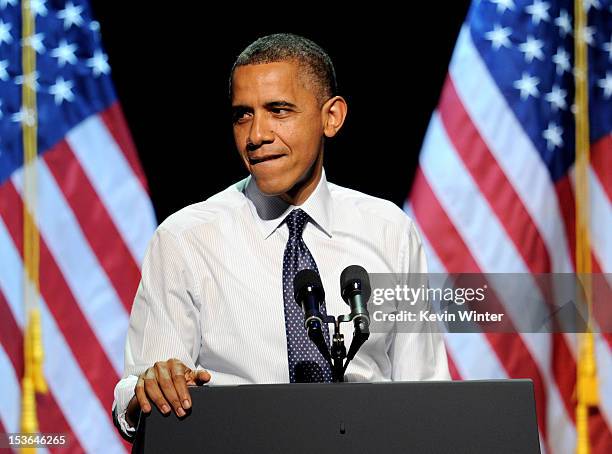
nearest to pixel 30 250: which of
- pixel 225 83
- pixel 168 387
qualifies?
pixel 225 83

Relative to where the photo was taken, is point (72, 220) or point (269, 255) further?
point (72, 220)

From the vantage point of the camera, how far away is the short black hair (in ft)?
6.18

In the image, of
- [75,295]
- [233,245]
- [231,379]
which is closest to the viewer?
[231,379]

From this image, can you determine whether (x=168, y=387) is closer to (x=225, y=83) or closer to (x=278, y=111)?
(x=278, y=111)

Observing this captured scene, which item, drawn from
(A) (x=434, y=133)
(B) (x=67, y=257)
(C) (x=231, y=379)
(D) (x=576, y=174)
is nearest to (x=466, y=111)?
(A) (x=434, y=133)

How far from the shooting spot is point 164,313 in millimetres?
1803

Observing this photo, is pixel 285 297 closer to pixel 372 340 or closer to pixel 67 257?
pixel 372 340

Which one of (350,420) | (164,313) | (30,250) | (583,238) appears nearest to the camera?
(350,420)

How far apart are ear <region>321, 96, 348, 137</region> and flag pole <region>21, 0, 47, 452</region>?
4.41ft

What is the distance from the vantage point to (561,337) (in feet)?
9.93

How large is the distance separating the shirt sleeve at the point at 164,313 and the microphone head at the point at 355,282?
1.66ft

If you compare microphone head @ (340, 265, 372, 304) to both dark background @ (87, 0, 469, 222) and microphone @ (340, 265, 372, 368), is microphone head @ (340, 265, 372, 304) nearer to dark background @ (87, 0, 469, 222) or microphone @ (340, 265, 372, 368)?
microphone @ (340, 265, 372, 368)

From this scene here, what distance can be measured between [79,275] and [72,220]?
18 centimetres

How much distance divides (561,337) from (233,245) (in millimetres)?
1518
